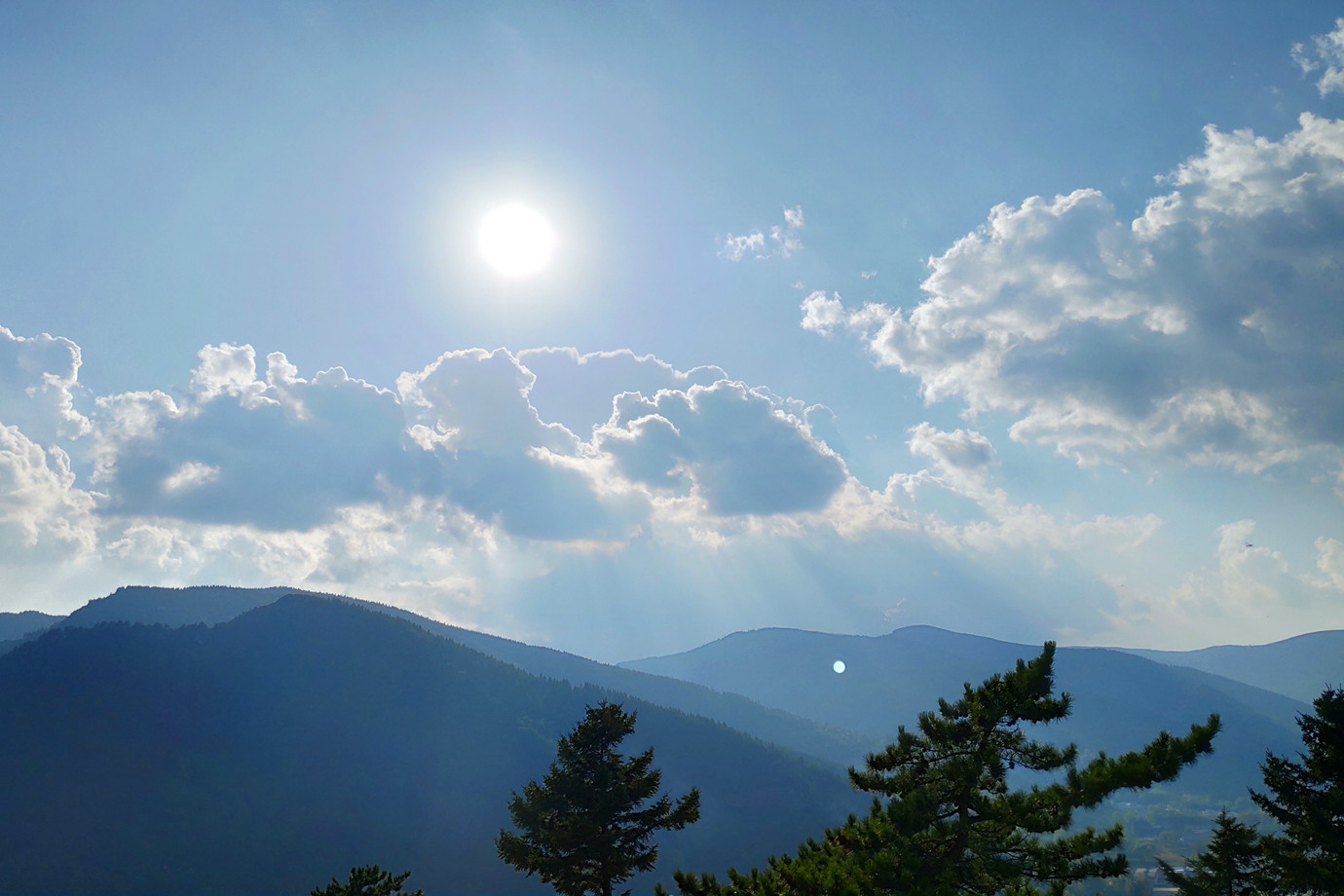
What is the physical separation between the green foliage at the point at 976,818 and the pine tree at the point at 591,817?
638cm

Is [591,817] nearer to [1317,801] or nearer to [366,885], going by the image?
[366,885]

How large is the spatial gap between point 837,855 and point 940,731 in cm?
533

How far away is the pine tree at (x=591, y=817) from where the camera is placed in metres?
28.4

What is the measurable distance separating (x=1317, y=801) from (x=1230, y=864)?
1147cm

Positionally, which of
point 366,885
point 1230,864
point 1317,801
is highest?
point 1317,801

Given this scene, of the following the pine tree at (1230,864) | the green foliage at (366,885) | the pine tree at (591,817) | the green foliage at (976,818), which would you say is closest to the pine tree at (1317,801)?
the pine tree at (1230,864)

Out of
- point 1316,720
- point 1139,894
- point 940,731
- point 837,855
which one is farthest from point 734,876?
point 1139,894

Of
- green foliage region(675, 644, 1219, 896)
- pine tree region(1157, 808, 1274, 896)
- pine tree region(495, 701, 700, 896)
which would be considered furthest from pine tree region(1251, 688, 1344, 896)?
pine tree region(495, 701, 700, 896)

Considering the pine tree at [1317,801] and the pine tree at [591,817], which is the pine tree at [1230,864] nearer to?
the pine tree at [1317,801]

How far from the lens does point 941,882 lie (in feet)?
66.9

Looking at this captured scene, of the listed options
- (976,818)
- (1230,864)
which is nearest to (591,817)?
(976,818)

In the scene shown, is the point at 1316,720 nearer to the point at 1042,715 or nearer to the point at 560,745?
the point at 1042,715

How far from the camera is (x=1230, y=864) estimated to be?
33.7m

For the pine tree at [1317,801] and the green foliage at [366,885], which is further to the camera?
the pine tree at [1317,801]
